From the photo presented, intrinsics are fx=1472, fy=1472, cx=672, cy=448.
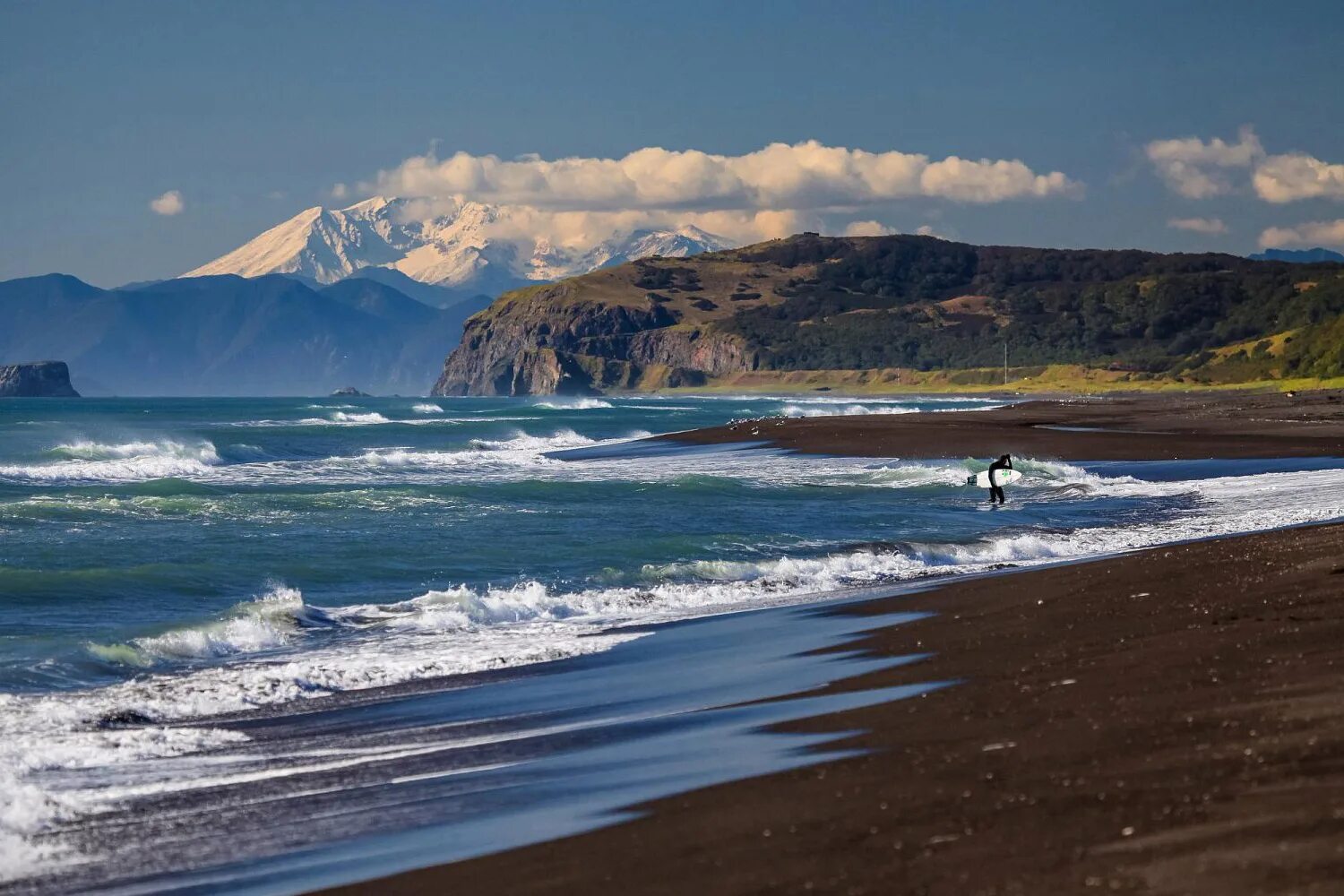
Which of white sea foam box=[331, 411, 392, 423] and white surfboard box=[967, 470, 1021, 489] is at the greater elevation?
white sea foam box=[331, 411, 392, 423]

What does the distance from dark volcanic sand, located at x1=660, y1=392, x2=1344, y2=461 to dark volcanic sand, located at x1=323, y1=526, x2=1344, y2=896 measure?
136 ft

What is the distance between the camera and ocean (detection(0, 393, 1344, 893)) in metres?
9.36

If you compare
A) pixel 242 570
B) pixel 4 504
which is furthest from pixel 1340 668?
pixel 4 504

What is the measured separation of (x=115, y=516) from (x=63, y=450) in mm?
34503

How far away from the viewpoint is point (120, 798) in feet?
34.1

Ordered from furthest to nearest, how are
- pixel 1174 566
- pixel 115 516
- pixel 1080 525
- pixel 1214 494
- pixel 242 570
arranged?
1. pixel 1214 494
2. pixel 115 516
3. pixel 1080 525
4. pixel 242 570
5. pixel 1174 566

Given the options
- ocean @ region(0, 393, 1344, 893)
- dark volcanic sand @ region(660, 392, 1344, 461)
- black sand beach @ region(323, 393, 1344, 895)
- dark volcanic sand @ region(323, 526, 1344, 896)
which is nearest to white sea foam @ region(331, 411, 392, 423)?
dark volcanic sand @ region(660, 392, 1344, 461)

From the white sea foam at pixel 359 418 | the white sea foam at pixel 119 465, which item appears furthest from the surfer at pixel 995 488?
the white sea foam at pixel 359 418

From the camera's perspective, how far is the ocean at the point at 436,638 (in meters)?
9.36

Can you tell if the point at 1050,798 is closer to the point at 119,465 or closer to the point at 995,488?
the point at 995,488

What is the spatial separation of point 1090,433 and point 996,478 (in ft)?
102

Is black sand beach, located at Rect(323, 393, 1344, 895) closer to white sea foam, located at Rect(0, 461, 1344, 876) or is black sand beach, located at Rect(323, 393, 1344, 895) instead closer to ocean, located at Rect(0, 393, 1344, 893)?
ocean, located at Rect(0, 393, 1344, 893)

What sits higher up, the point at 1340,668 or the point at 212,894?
the point at 1340,668

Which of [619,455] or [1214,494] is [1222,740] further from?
[619,455]
